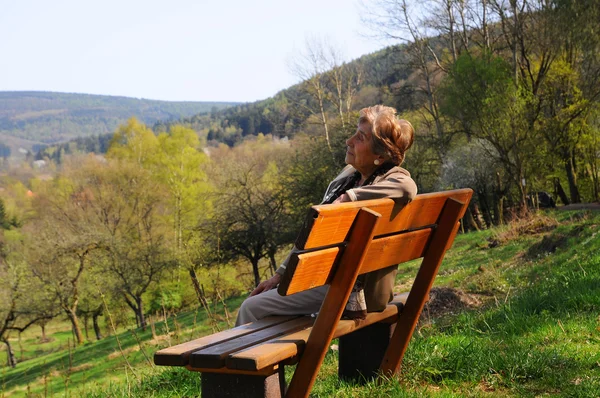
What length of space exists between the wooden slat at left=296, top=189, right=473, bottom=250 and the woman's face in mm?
379

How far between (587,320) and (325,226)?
11.1ft

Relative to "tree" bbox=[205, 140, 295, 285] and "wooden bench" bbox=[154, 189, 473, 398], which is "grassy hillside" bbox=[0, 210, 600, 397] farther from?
"tree" bbox=[205, 140, 295, 285]

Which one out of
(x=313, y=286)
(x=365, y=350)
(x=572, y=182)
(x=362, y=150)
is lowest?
(x=572, y=182)

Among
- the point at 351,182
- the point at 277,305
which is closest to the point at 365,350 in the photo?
the point at 277,305

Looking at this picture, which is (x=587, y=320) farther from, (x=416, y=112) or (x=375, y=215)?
(x=416, y=112)

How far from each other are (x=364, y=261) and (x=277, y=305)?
0.71m

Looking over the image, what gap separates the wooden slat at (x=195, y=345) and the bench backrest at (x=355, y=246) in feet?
1.30

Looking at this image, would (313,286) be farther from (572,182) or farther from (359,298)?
(572,182)

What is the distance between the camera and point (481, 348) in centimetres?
436

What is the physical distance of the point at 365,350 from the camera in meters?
4.11

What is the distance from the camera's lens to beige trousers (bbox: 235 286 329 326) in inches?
144

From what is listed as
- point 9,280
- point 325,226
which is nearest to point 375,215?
point 325,226

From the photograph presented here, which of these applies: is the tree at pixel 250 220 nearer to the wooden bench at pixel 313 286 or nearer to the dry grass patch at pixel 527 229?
the dry grass patch at pixel 527 229

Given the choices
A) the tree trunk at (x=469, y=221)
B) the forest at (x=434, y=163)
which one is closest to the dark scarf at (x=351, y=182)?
the forest at (x=434, y=163)
